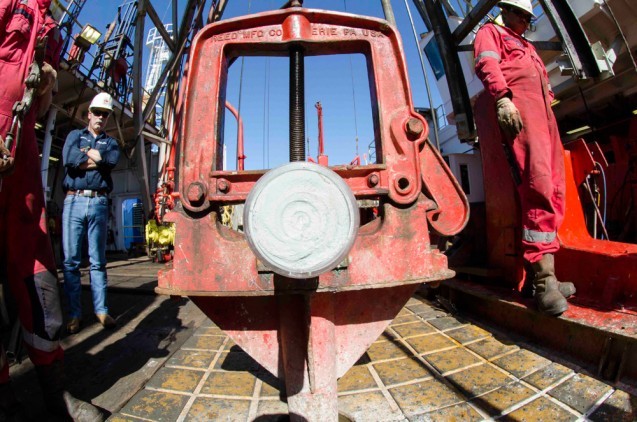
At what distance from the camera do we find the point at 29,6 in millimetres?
1485

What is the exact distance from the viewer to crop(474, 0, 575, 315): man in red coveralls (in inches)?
72.8

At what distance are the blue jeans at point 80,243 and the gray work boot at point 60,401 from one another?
3.78 feet

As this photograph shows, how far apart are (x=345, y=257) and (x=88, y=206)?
244 centimetres

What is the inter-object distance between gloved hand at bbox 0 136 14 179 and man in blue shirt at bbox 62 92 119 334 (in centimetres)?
139

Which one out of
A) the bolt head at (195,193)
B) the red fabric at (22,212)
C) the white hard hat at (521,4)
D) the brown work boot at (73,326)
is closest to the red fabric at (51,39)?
the red fabric at (22,212)

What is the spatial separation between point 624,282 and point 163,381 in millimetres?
2557

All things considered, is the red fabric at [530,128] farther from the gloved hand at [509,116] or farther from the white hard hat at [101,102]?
the white hard hat at [101,102]

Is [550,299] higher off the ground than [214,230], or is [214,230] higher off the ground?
[214,230]

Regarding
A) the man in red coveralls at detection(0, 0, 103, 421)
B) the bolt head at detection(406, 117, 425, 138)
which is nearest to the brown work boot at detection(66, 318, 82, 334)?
the man in red coveralls at detection(0, 0, 103, 421)

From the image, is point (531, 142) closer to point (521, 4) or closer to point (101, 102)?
point (521, 4)

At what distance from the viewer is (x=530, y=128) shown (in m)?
1.93

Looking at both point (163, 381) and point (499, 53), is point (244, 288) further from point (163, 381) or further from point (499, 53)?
point (499, 53)

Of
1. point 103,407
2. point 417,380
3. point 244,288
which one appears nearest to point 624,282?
point 417,380

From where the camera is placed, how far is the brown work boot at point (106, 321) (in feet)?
7.89
